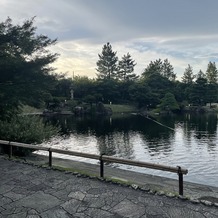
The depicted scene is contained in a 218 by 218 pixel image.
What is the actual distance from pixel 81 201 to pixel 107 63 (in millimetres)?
80015

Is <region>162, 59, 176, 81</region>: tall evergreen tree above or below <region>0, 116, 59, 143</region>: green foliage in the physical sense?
above

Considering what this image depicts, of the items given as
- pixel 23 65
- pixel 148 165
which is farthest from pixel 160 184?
pixel 23 65

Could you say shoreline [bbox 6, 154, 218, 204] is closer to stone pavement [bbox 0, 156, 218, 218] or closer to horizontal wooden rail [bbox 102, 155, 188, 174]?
stone pavement [bbox 0, 156, 218, 218]

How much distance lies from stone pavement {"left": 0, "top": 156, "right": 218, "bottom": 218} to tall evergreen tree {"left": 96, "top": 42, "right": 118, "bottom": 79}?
77.3 m

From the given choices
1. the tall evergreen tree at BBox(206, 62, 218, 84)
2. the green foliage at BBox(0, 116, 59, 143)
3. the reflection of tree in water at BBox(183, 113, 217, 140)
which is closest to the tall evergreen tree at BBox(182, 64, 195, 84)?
the tall evergreen tree at BBox(206, 62, 218, 84)

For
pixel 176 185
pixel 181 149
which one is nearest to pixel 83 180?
pixel 176 185

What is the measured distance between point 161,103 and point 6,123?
194ft

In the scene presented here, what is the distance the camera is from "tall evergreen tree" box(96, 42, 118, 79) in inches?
3297

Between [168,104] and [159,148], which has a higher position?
[168,104]

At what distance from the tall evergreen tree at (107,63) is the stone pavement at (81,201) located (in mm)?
77324

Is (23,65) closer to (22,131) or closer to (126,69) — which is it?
(22,131)

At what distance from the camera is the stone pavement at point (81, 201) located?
5.25 meters

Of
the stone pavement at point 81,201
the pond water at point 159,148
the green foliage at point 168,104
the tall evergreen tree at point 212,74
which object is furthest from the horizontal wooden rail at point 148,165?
the tall evergreen tree at point 212,74

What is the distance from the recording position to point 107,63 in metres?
83.9
